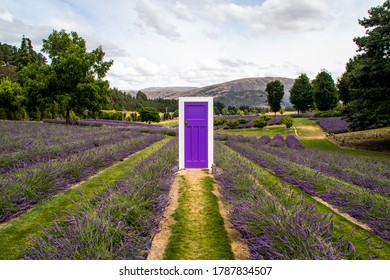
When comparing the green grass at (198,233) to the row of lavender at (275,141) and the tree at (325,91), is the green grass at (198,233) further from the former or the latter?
the tree at (325,91)

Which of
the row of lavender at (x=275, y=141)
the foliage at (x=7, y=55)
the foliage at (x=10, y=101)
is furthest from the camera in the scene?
the foliage at (x=7, y=55)

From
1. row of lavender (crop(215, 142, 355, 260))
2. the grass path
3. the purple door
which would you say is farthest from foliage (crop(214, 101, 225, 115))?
row of lavender (crop(215, 142, 355, 260))

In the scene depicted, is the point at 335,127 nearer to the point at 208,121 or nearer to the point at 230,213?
the point at 208,121

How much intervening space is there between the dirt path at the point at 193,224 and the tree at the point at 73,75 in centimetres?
2317

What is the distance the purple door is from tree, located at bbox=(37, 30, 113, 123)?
2068 centimetres

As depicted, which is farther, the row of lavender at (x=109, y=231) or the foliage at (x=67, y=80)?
the foliage at (x=67, y=80)

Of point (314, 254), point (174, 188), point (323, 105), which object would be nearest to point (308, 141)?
point (174, 188)

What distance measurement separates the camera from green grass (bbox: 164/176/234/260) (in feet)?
12.3

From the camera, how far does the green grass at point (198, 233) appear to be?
3.75 m

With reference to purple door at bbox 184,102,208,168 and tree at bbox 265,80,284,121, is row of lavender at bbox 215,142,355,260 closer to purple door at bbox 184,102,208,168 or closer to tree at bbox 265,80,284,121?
purple door at bbox 184,102,208,168

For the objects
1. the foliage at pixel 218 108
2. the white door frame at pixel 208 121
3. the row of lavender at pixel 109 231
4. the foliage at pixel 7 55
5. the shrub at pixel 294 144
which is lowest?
the shrub at pixel 294 144

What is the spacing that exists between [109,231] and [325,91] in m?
52.0

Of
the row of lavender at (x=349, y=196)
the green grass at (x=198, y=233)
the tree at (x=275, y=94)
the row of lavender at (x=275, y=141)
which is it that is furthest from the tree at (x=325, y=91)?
the green grass at (x=198, y=233)

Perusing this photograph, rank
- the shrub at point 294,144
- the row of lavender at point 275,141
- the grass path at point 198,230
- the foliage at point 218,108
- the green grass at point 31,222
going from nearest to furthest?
the green grass at point 31,222, the grass path at point 198,230, the shrub at point 294,144, the row of lavender at point 275,141, the foliage at point 218,108
